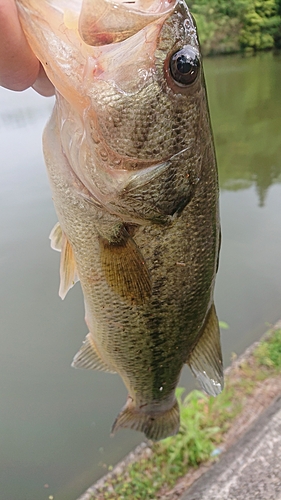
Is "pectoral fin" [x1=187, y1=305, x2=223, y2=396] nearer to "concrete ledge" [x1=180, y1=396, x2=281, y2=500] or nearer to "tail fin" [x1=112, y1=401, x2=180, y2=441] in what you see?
"tail fin" [x1=112, y1=401, x2=180, y2=441]

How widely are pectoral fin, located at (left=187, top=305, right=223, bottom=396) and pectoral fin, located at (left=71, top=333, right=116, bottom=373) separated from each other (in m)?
0.35

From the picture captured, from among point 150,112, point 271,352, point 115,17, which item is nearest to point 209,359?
point 150,112

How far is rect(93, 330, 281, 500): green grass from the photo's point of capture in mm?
2557

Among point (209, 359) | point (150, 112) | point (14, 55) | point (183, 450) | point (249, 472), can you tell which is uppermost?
point (14, 55)

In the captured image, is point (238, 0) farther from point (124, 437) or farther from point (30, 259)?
point (124, 437)

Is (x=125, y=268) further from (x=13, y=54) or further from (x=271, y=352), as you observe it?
(x=271, y=352)

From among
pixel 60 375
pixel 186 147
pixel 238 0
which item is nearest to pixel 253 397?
pixel 60 375

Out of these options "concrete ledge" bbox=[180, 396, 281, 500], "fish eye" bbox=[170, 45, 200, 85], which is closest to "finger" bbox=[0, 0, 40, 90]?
"fish eye" bbox=[170, 45, 200, 85]

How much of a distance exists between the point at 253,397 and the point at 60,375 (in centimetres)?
174

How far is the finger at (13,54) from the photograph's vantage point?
Result: 825mm

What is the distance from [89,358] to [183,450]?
1527mm

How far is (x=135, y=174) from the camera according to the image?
1062mm

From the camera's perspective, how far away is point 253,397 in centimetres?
310

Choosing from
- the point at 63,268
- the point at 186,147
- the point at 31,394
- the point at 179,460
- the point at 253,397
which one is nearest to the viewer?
the point at 186,147
